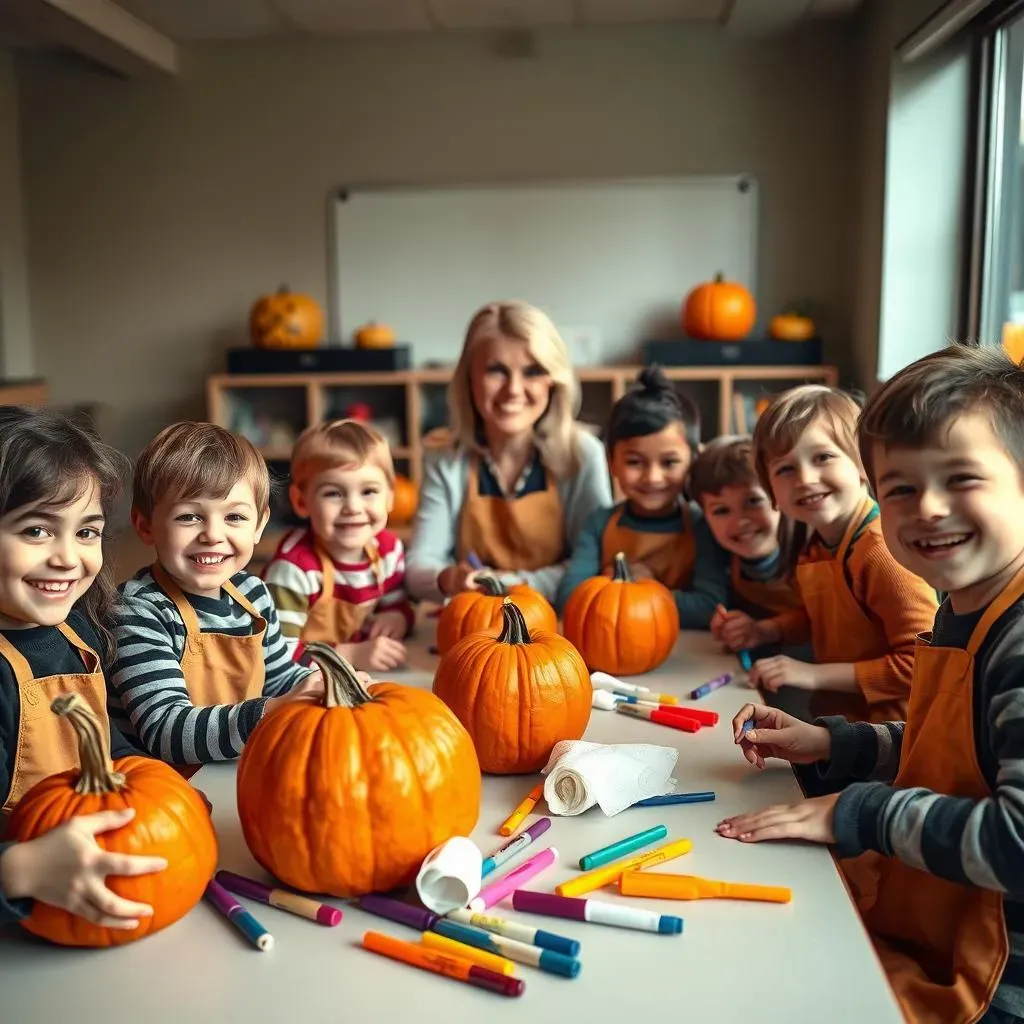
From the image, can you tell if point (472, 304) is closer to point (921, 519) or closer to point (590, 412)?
point (590, 412)

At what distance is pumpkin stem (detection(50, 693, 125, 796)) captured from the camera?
87cm

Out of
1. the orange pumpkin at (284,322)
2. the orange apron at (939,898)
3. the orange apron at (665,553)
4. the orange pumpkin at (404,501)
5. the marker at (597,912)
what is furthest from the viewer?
the orange pumpkin at (284,322)

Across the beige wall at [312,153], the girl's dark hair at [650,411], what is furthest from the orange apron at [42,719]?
the beige wall at [312,153]

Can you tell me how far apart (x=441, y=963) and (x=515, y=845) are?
0.20 meters

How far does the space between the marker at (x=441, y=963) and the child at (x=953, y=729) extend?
1.13 ft

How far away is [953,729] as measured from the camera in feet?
3.51

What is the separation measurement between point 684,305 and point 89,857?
4464mm

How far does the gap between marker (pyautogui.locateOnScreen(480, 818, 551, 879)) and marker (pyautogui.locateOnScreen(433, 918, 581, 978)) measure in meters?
0.08

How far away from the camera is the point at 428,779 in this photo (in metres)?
0.99

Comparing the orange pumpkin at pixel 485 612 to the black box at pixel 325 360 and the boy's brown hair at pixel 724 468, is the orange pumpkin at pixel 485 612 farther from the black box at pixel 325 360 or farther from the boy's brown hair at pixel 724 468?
the black box at pixel 325 360

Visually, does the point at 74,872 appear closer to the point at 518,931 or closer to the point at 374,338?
the point at 518,931

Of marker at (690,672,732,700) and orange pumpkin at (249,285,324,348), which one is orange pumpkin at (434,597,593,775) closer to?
marker at (690,672,732,700)

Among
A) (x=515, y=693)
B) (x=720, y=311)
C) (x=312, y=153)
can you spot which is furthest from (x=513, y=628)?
(x=312, y=153)

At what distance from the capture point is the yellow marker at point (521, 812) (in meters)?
1.08
